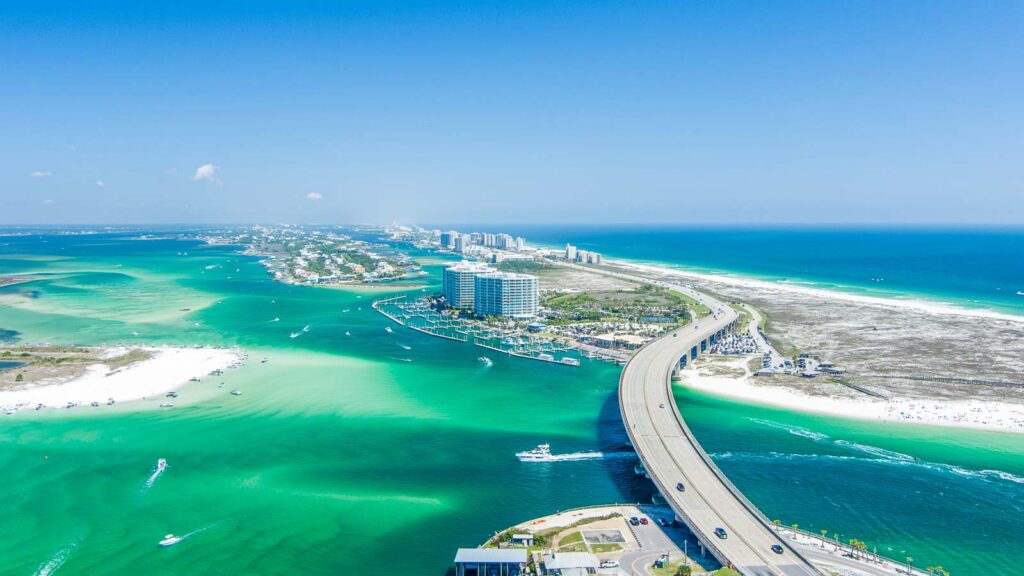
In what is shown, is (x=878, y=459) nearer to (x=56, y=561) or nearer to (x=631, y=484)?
(x=631, y=484)

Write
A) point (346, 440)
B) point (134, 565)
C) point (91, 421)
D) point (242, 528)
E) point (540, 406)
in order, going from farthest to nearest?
point (540, 406) → point (91, 421) → point (346, 440) → point (242, 528) → point (134, 565)

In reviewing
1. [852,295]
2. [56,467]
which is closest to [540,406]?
[56,467]

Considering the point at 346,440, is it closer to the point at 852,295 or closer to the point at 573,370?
the point at 573,370

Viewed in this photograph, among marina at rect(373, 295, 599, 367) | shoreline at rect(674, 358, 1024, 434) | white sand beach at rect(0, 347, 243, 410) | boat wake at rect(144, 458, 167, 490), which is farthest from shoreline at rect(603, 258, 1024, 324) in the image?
boat wake at rect(144, 458, 167, 490)

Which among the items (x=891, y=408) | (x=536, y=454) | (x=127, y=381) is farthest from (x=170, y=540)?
(x=891, y=408)

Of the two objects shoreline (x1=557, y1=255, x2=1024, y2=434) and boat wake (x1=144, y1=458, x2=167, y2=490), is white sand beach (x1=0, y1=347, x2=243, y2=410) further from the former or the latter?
shoreline (x1=557, y1=255, x2=1024, y2=434)
